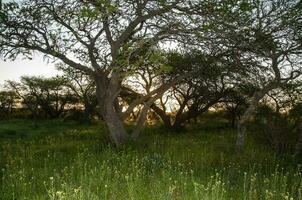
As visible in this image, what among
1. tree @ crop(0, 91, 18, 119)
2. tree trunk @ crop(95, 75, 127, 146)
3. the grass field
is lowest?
the grass field

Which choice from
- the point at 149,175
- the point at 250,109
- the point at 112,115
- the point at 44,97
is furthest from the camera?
the point at 44,97

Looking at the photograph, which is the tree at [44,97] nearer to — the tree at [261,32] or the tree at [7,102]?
the tree at [7,102]

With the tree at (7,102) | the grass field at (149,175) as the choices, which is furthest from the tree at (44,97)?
the grass field at (149,175)

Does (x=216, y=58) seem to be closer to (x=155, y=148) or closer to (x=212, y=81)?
(x=155, y=148)

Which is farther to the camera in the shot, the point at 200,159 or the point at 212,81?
the point at 212,81

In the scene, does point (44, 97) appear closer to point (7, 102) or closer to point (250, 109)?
point (7, 102)

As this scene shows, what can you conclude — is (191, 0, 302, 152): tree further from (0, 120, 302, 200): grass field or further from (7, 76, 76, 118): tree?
(7, 76, 76, 118): tree

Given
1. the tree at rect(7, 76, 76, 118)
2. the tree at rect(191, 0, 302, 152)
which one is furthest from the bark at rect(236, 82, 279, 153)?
the tree at rect(7, 76, 76, 118)

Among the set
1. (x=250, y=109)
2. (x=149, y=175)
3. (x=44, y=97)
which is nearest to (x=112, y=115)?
(x=250, y=109)

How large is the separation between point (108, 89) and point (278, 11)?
7470 mm

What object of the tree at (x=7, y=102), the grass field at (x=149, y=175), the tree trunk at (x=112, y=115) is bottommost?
the grass field at (x=149, y=175)

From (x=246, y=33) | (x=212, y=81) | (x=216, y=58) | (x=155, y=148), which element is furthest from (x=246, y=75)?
(x=212, y=81)

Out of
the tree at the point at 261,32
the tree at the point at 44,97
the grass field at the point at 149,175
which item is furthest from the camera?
the tree at the point at 44,97

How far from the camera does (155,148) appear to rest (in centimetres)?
1802
